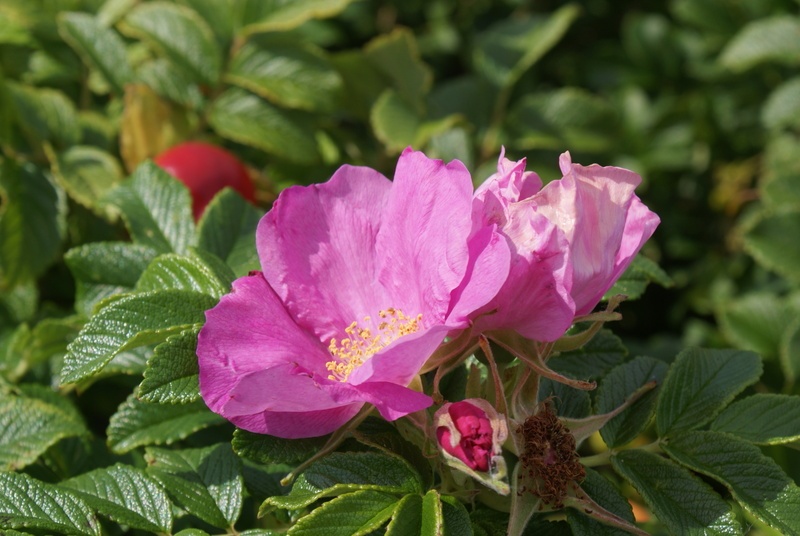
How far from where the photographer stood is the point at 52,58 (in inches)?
76.6

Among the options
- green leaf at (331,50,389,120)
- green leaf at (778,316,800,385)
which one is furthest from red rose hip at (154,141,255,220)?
green leaf at (778,316,800,385)

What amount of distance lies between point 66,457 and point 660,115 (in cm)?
202

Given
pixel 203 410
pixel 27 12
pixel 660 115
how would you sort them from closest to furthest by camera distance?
pixel 203 410
pixel 27 12
pixel 660 115

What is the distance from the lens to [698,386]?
3.59 feet

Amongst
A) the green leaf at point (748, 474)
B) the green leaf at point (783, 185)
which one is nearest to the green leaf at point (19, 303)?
the green leaf at point (748, 474)

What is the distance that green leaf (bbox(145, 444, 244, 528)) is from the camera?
1039 mm

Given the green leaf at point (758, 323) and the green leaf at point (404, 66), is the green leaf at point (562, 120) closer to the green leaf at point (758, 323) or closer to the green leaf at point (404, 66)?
the green leaf at point (404, 66)

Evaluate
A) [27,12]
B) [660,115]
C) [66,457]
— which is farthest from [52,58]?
[660,115]

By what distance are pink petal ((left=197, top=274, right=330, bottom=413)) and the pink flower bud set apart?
0.56 ft

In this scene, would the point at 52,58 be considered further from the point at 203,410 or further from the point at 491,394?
the point at 491,394

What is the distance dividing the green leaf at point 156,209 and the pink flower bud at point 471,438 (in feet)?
1.88

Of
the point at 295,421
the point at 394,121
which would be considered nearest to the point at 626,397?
the point at 295,421

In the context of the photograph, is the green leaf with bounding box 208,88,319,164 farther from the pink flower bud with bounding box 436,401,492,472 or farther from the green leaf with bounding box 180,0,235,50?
the pink flower bud with bounding box 436,401,492,472

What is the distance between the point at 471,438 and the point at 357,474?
142mm
